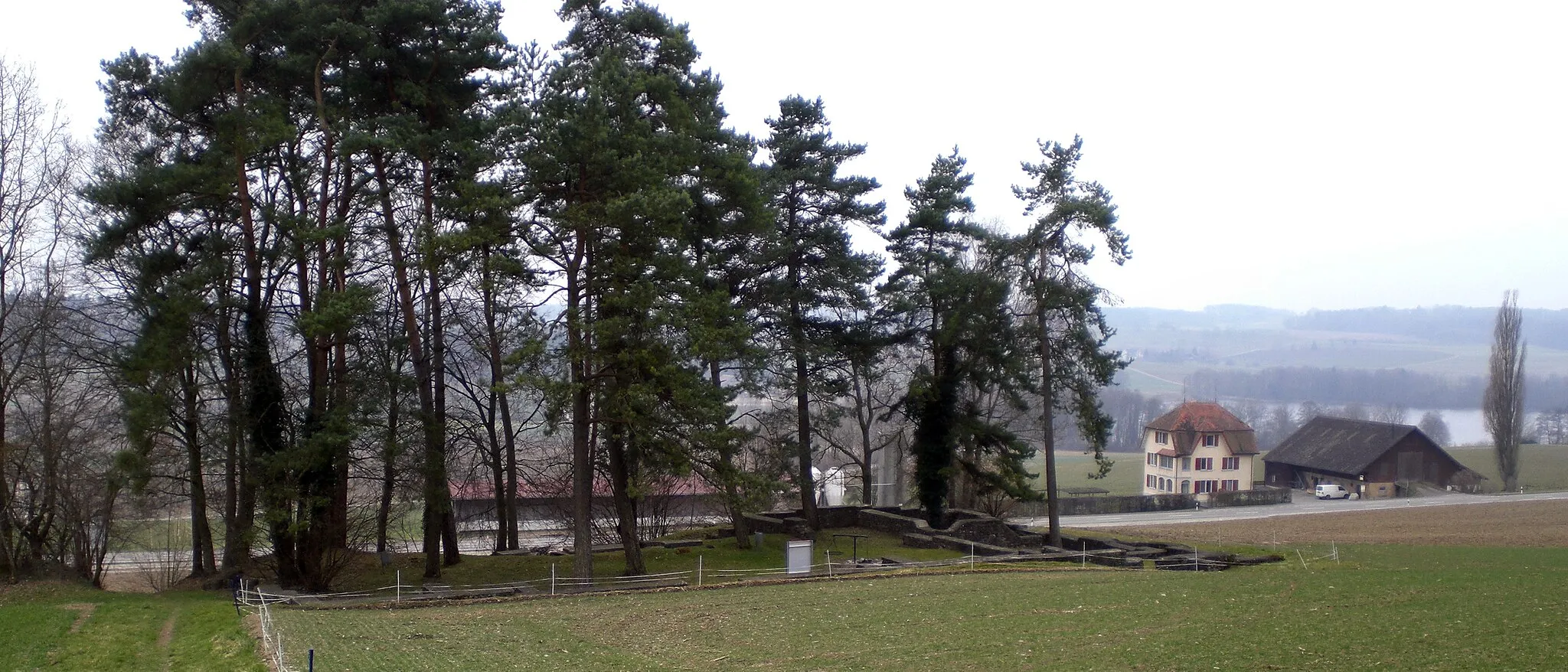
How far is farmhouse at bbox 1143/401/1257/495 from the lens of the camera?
6594 cm

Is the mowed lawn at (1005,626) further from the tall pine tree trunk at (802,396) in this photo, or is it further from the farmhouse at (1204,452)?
the farmhouse at (1204,452)

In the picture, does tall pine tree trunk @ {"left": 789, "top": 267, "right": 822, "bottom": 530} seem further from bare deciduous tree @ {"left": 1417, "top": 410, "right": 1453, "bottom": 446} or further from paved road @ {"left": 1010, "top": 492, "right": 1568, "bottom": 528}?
bare deciduous tree @ {"left": 1417, "top": 410, "right": 1453, "bottom": 446}

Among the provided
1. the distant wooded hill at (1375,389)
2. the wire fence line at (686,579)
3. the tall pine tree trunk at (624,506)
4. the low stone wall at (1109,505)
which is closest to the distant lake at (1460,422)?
the distant wooded hill at (1375,389)

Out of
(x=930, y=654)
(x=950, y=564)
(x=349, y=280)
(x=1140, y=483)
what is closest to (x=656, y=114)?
(x=349, y=280)

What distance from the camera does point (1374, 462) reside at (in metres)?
60.3

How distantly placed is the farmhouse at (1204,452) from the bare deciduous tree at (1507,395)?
13.9m

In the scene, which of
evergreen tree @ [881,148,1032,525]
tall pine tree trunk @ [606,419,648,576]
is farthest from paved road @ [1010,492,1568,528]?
tall pine tree trunk @ [606,419,648,576]

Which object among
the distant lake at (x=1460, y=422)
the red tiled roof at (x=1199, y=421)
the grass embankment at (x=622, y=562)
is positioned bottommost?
the distant lake at (x=1460, y=422)

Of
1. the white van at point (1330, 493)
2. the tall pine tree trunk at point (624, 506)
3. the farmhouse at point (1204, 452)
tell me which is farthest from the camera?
the farmhouse at point (1204, 452)

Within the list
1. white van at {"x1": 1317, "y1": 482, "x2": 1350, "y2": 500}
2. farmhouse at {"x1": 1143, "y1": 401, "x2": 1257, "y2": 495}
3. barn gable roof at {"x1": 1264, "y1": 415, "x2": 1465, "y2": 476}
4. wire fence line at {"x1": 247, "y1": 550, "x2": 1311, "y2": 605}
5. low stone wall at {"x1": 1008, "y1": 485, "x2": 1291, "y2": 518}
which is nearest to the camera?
wire fence line at {"x1": 247, "y1": 550, "x2": 1311, "y2": 605}

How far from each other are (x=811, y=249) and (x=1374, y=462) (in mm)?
46210

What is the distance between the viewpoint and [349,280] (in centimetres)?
2561

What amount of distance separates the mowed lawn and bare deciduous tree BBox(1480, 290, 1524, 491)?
1935 inches

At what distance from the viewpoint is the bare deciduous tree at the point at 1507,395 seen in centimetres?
6225
